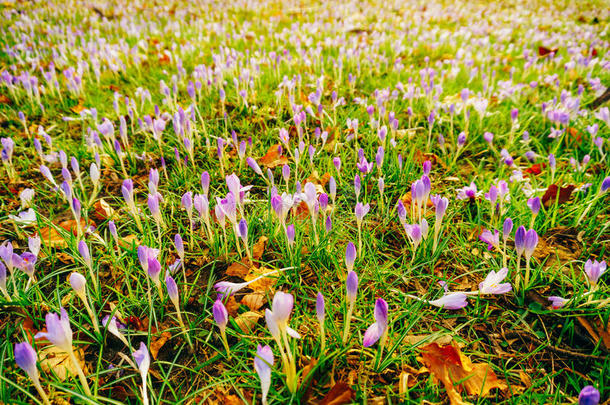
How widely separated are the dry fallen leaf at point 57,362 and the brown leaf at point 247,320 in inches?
22.4

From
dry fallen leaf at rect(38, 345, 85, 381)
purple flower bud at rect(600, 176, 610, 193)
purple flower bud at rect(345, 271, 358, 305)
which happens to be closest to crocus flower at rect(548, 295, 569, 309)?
purple flower bud at rect(600, 176, 610, 193)

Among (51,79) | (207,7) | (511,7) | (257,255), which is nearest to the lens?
(257,255)

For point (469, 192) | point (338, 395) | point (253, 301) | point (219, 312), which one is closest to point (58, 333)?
point (219, 312)

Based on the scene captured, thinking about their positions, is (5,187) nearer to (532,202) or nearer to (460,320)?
(460,320)

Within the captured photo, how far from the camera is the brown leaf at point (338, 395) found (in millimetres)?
1076

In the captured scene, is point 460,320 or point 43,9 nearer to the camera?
point 460,320

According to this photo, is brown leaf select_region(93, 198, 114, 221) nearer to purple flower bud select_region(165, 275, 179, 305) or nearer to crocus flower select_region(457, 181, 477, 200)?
purple flower bud select_region(165, 275, 179, 305)

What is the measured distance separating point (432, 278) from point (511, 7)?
12373 millimetres

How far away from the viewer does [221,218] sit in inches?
62.5

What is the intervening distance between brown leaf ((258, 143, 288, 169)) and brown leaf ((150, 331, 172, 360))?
4.71 ft

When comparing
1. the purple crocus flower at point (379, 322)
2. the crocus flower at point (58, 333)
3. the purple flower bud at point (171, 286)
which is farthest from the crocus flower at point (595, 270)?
the crocus flower at point (58, 333)

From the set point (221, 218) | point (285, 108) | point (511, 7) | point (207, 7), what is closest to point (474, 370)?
point (221, 218)

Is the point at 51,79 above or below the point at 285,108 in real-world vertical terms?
above

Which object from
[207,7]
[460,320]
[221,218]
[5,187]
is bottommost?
[460,320]
